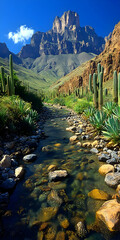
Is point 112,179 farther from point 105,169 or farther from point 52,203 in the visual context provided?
point 52,203

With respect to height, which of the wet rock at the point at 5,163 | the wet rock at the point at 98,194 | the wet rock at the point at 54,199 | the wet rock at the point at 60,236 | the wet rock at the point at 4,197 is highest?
the wet rock at the point at 5,163

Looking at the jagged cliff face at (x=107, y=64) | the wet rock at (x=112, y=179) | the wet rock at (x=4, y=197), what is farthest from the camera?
the jagged cliff face at (x=107, y=64)

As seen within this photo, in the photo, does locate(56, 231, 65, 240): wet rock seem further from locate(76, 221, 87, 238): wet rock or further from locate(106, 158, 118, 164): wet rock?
locate(106, 158, 118, 164): wet rock

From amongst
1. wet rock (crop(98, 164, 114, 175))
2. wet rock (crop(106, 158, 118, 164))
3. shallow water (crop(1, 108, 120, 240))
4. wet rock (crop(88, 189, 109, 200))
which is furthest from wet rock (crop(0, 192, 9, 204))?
wet rock (crop(106, 158, 118, 164))

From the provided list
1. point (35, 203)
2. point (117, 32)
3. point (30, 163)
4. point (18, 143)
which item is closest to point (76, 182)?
point (35, 203)

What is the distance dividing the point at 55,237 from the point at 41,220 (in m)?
0.45

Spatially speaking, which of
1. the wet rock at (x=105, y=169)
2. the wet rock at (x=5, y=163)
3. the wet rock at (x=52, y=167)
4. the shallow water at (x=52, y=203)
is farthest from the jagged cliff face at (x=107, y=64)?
the wet rock at (x=5, y=163)

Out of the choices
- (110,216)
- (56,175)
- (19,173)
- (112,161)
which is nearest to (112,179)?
(112,161)

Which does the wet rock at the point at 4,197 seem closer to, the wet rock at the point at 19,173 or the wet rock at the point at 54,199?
the wet rock at the point at 19,173

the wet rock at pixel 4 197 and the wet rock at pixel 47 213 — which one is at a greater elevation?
the wet rock at pixel 4 197

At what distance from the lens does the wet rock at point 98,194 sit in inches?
125

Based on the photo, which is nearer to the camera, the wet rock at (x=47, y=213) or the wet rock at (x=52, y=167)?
the wet rock at (x=47, y=213)

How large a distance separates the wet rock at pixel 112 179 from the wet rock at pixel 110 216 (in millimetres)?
751

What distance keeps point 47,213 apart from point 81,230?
779 mm
